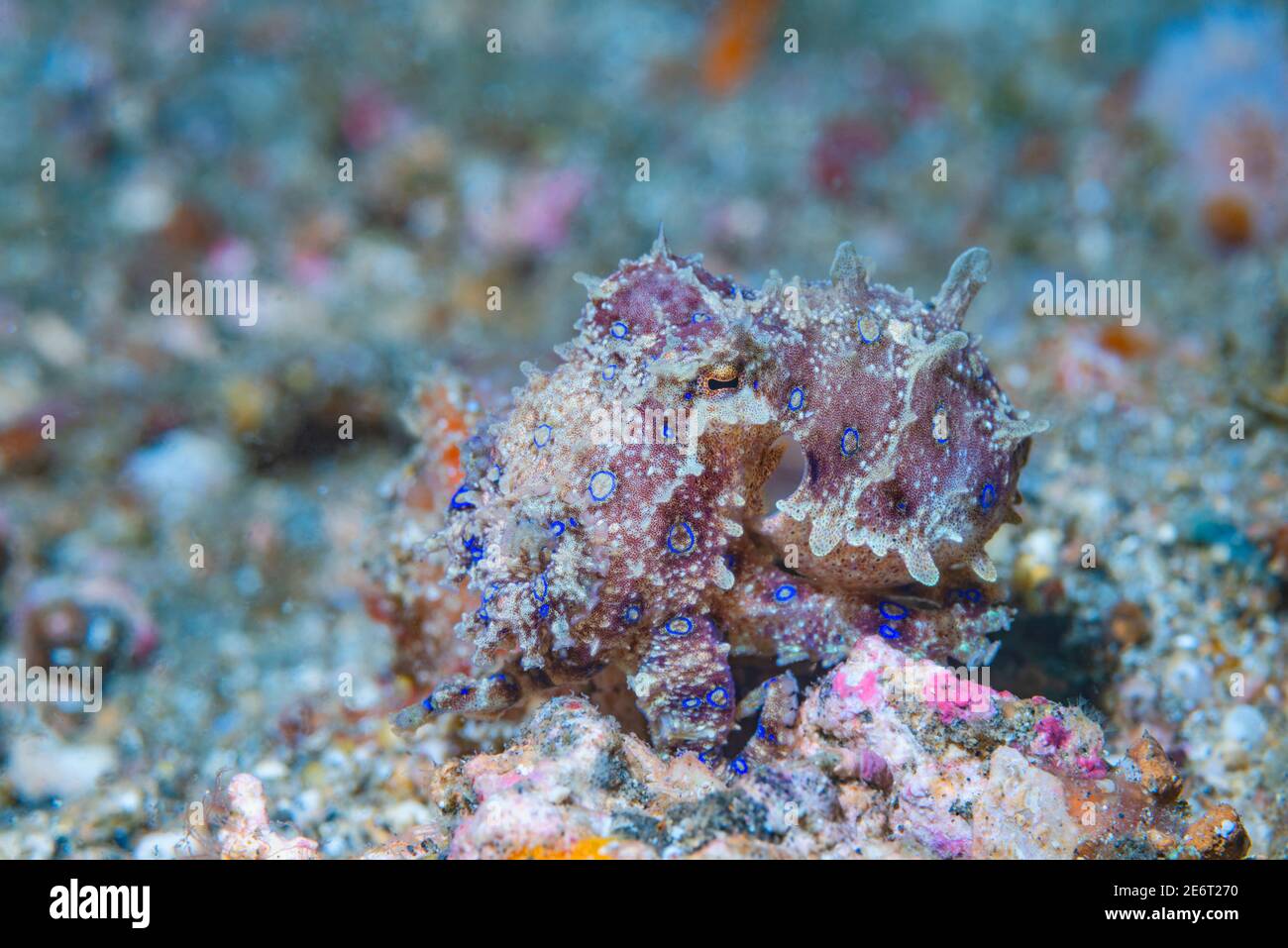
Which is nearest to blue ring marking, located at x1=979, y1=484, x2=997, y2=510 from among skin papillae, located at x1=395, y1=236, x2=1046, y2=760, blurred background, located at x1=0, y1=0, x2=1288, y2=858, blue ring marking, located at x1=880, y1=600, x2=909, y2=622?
skin papillae, located at x1=395, y1=236, x2=1046, y2=760

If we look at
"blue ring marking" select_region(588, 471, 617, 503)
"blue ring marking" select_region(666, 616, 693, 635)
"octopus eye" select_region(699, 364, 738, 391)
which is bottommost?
"blue ring marking" select_region(666, 616, 693, 635)

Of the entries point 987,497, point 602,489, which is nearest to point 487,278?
point 602,489

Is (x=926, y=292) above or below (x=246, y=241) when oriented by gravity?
below

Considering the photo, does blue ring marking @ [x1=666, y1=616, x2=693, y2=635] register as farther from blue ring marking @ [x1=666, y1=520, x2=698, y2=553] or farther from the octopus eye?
the octopus eye

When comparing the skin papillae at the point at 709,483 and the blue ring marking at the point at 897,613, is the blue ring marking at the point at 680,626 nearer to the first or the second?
the skin papillae at the point at 709,483
